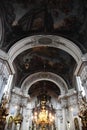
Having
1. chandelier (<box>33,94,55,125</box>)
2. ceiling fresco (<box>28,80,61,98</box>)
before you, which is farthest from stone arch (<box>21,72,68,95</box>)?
chandelier (<box>33,94,55,125</box>)

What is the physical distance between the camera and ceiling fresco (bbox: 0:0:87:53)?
11.6 metres

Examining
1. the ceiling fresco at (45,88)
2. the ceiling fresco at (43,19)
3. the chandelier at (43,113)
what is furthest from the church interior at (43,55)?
the ceiling fresco at (45,88)

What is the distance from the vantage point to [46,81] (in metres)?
20.4

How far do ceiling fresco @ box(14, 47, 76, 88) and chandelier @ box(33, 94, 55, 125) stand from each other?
3559mm

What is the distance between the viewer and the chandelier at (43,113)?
53.8ft

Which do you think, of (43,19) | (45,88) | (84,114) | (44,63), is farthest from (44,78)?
(84,114)

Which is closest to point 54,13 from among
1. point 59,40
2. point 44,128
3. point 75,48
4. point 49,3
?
point 49,3

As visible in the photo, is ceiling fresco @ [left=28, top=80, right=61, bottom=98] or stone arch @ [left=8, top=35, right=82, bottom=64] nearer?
stone arch @ [left=8, top=35, right=82, bottom=64]

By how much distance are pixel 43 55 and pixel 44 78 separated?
13.5ft

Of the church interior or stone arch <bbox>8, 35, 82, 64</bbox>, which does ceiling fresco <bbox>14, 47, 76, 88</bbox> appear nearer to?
the church interior

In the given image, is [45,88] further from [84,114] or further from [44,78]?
[84,114]

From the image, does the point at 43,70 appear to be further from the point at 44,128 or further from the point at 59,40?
the point at 44,128

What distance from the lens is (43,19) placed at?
42.1 ft

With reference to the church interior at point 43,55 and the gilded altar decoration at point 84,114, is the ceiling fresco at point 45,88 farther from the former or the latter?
the gilded altar decoration at point 84,114
